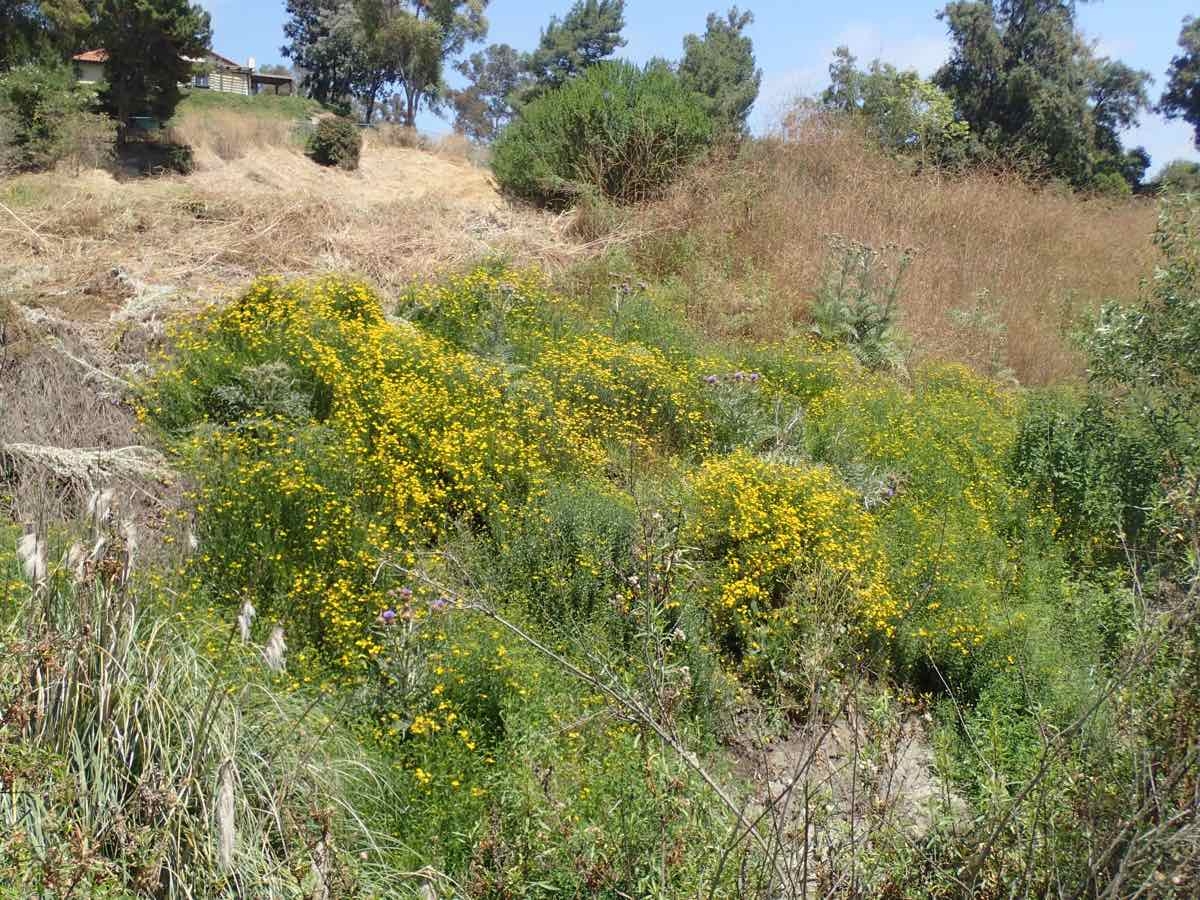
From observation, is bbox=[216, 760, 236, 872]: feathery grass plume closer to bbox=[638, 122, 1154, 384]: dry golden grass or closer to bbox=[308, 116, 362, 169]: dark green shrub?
bbox=[638, 122, 1154, 384]: dry golden grass

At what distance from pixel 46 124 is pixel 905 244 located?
39.7ft

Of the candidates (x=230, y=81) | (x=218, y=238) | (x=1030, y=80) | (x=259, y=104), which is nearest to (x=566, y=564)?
(x=218, y=238)

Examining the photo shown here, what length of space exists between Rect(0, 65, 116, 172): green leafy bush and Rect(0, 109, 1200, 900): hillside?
357cm

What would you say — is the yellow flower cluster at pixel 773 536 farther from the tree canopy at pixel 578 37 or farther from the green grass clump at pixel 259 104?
the tree canopy at pixel 578 37

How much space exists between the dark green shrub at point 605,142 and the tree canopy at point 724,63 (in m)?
12.0

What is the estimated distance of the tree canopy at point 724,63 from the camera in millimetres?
26722

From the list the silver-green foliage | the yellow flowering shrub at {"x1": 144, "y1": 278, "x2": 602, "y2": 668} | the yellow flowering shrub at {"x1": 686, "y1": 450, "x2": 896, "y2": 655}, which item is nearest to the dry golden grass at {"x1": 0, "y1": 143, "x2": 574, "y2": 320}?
the yellow flowering shrub at {"x1": 144, "y1": 278, "x2": 602, "y2": 668}

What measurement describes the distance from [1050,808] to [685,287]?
7221 mm

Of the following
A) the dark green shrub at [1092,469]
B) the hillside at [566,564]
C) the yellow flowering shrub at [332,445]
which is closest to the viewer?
the hillside at [566,564]

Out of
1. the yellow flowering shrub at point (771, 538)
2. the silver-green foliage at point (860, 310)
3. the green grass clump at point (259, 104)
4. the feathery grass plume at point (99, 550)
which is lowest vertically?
the yellow flowering shrub at point (771, 538)

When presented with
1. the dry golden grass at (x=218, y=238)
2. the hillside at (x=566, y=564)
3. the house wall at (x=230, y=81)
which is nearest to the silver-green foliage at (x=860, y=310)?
the hillside at (x=566, y=564)

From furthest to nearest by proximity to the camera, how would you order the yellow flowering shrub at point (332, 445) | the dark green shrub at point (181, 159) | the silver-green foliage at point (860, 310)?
the dark green shrub at point (181, 159) → the silver-green foliage at point (860, 310) → the yellow flowering shrub at point (332, 445)

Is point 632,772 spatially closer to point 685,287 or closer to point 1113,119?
point 685,287

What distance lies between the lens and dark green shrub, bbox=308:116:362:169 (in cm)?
1694
